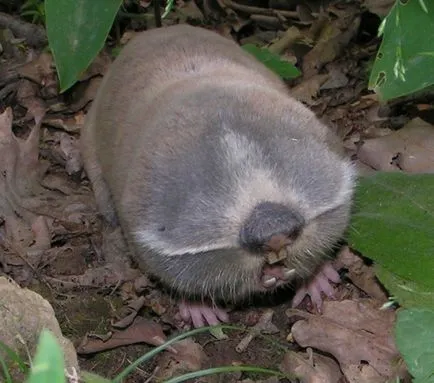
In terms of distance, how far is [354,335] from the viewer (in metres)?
3.37

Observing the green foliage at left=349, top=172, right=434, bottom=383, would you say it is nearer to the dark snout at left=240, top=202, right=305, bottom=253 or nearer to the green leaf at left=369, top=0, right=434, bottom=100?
the green leaf at left=369, top=0, right=434, bottom=100

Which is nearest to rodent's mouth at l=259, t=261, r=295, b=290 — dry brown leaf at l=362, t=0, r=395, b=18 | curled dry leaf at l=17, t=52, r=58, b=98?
dry brown leaf at l=362, t=0, r=395, b=18

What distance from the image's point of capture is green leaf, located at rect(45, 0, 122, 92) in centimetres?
370

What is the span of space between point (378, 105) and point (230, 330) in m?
1.68

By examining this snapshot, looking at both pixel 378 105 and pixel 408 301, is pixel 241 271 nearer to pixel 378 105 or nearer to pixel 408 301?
pixel 408 301

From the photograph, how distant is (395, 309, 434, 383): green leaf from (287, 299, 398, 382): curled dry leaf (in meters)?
0.61

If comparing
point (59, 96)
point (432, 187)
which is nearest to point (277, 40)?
point (59, 96)

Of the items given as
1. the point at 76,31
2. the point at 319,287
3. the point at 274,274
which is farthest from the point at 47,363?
the point at 76,31

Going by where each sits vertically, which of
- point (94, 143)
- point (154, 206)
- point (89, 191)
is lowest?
point (89, 191)

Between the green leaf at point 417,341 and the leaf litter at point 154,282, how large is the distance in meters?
0.62

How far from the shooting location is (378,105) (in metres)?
4.64

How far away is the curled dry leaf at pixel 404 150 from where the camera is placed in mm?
4055

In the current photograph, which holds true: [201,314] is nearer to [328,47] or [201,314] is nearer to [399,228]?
[399,228]

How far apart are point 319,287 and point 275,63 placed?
1.51 meters
